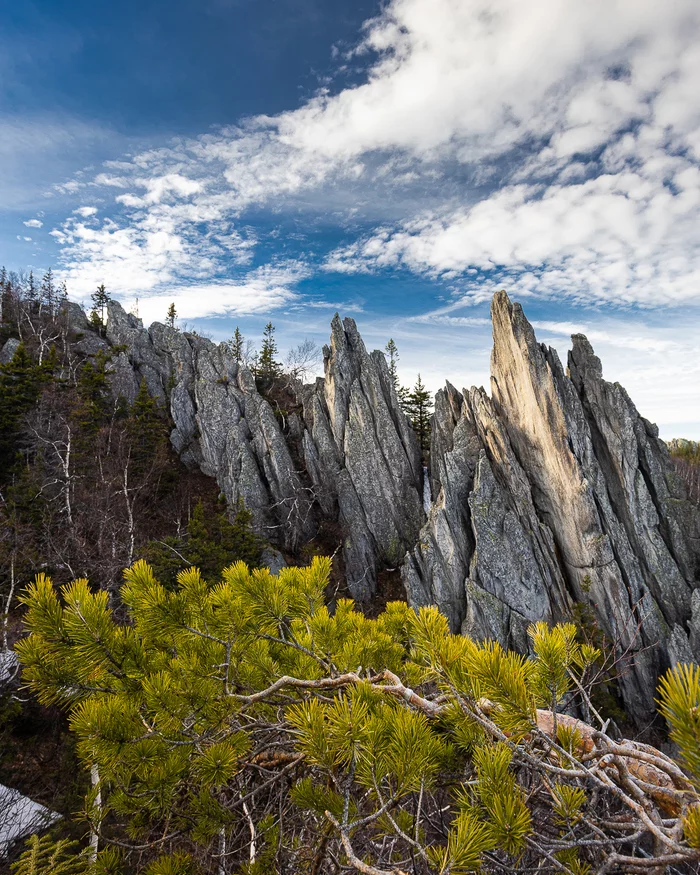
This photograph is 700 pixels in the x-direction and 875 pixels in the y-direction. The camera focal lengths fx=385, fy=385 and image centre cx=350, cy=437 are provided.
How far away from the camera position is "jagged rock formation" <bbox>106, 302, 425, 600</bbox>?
90.7 feet

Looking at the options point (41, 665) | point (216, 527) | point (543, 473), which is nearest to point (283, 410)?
point (216, 527)

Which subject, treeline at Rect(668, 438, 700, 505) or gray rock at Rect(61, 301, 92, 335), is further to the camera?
treeline at Rect(668, 438, 700, 505)

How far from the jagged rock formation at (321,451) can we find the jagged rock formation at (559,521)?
166 inches

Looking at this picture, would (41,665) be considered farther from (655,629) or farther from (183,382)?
(183,382)

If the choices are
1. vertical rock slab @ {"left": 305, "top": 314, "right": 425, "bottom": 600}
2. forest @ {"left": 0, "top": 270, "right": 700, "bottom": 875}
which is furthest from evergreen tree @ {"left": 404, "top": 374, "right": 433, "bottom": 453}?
forest @ {"left": 0, "top": 270, "right": 700, "bottom": 875}

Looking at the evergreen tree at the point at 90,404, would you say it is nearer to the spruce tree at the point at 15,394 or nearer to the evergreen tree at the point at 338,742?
the spruce tree at the point at 15,394

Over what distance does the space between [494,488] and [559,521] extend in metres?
4.52

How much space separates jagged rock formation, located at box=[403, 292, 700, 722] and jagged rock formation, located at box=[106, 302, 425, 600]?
4.21 meters

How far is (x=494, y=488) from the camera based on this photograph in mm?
23500

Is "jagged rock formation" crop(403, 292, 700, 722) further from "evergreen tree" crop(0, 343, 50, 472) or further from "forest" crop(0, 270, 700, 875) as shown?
"evergreen tree" crop(0, 343, 50, 472)

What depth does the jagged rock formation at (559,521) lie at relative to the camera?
2100 cm

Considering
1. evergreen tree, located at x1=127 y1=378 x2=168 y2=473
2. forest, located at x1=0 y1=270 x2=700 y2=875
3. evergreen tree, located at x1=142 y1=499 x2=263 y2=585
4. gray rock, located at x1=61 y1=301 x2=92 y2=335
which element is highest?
gray rock, located at x1=61 y1=301 x2=92 y2=335

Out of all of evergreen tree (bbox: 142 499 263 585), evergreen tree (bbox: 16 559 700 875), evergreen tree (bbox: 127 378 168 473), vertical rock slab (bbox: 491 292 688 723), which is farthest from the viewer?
evergreen tree (bbox: 127 378 168 473)

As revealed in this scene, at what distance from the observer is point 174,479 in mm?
29047
